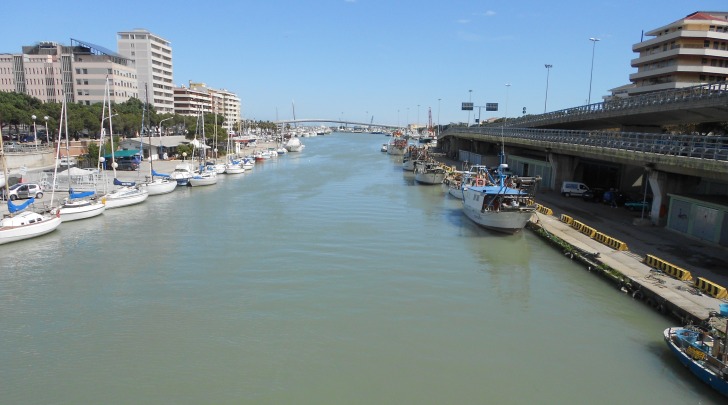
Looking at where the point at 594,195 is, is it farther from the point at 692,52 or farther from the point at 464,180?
the point at 692,52

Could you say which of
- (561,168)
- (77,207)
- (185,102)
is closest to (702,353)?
(561,168)

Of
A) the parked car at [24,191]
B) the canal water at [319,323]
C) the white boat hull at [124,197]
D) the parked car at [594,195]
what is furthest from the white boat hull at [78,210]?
the parked car at [594,195]

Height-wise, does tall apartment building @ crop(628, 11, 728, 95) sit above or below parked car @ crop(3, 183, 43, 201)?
above

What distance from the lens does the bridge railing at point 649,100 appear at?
29.8 meters

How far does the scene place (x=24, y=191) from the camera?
3603 centimetres

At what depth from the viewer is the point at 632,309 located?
17844 mm

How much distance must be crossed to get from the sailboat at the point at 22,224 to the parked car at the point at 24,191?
6.49m

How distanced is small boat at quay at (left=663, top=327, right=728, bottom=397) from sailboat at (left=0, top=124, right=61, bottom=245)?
32.1 metres

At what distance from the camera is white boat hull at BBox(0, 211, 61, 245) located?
26.9m

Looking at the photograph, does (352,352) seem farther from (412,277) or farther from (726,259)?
(726,259)

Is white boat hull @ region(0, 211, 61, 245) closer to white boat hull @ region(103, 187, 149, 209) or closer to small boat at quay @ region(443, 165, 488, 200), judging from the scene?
white boat hull @ region(103, 187, 149, 209)

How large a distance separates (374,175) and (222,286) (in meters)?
49.7

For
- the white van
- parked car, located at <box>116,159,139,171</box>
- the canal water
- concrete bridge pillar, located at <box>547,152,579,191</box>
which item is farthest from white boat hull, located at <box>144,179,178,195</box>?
the white van

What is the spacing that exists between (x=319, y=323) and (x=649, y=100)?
3223 centimetres
